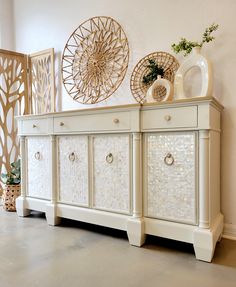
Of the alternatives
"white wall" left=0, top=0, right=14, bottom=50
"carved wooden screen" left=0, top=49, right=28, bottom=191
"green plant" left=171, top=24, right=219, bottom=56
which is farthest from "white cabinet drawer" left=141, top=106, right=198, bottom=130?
"white wall" left=0, top=0, right=14, bottom=50

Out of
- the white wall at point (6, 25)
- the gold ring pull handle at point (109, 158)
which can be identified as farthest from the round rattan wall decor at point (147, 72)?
the white wall at point (6, 25)

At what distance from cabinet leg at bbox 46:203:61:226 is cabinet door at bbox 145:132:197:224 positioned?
3.01 ft

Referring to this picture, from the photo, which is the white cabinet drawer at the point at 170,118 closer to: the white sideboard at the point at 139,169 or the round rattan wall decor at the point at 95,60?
the white sideboard at the point at 139,169

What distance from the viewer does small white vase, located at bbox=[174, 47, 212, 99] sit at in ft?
6.33

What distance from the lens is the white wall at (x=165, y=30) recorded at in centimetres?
209

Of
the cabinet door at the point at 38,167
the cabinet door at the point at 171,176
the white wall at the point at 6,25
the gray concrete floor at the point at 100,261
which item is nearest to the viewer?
the gray concrete floor at the point at 100,261

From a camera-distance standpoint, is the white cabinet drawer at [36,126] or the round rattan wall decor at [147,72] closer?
the round rattan wall decor at [147,72]

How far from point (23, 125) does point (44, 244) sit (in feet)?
4.27

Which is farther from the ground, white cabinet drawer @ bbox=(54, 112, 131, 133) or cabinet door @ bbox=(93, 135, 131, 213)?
white cabinet drawer @ bbox=(54, 112, 131, 133)

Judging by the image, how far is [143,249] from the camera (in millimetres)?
1851

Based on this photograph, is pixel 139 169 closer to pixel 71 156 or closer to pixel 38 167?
pixel 71 156

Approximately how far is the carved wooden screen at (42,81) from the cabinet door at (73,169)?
3.31ft

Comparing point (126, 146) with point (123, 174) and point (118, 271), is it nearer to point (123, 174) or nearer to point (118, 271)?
point (123, 174)

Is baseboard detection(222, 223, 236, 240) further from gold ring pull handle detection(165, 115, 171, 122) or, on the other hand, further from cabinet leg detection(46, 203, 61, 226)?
cabinet leg detection(46, 203, 61, 226)
